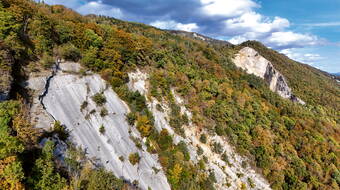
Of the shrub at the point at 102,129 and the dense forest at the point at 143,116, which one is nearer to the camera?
the dense forest at the point at 143,116

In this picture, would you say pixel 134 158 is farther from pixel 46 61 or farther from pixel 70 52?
pixel 70 52

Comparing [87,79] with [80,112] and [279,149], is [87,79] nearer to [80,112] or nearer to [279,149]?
[80,112]

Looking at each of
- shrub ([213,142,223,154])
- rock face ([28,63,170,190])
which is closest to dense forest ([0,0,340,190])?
rock face ([28,63,170,190])

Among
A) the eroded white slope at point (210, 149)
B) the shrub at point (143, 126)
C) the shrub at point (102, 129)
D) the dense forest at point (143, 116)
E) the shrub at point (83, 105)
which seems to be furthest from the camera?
the eroded white slope at point (210, 149)

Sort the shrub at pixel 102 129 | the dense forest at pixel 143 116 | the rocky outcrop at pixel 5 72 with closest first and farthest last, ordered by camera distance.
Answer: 1. the dense forest at pixel 143 116
2. the rocky outcrop at pixel 5 72
3. the shrub at pixel 102 129

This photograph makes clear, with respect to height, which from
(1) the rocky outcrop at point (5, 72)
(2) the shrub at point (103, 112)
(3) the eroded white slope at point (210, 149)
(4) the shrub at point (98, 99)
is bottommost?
(3) the eroded white slope at point (210, 149)

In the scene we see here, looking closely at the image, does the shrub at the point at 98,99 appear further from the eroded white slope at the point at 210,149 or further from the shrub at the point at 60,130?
the eroded white slope at the point at 210,149

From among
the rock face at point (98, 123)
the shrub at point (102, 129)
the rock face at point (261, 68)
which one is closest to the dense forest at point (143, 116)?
the rock face at point (98, 123)

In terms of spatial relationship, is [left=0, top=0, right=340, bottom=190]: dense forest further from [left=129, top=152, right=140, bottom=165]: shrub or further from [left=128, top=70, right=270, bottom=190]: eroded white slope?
[left=128, top=70, right=270, bottom=190]: eroded white slope
